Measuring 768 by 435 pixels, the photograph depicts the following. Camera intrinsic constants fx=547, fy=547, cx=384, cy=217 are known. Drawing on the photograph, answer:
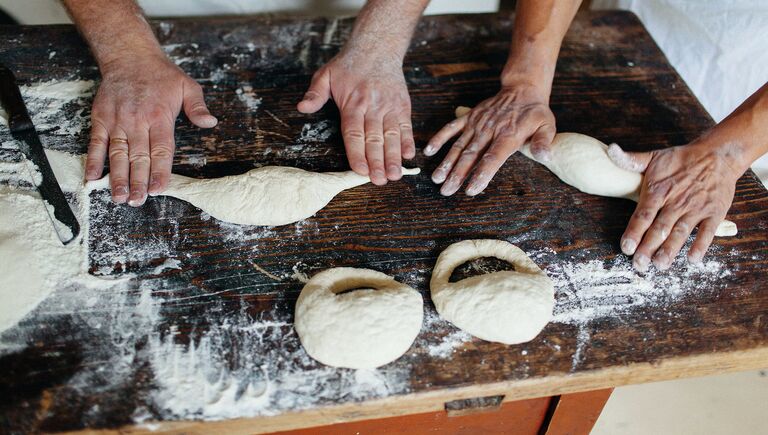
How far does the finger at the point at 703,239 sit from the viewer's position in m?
1.27

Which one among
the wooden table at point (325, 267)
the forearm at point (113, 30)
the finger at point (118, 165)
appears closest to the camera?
the wooden table at point (325, 267)

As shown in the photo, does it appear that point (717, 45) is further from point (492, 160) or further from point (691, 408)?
point (691, 408)

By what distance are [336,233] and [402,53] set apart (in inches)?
25.7

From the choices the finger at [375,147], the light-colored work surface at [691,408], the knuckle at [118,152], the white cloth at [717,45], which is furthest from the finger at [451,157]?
→ the light-colored work surface at [691,408]

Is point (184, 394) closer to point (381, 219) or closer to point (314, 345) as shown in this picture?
point (314, 345)

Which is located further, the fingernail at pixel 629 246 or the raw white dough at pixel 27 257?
the fingernail at pixel 629 246

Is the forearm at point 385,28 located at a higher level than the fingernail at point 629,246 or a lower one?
higher

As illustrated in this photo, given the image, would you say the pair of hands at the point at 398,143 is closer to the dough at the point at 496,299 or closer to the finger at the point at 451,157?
the finger at the point at 451,157

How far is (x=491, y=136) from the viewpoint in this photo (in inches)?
57.4

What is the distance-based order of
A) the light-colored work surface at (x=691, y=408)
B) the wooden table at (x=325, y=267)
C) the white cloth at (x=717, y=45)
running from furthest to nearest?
the light-colored work surface at (x=691, y=408)
the white cloth at (x=717, y=45)
the wooden table at (x=325, y=267)

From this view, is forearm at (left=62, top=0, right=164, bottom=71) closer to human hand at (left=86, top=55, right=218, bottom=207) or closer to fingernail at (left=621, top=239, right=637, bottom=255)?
human hand at (left=86, top=55, right=218, bottom=207)

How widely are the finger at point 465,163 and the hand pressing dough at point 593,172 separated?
179 mm

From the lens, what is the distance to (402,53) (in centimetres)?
164

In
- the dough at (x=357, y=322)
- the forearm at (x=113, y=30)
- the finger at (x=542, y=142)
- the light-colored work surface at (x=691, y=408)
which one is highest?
the forearm at (x=113, y=30)
